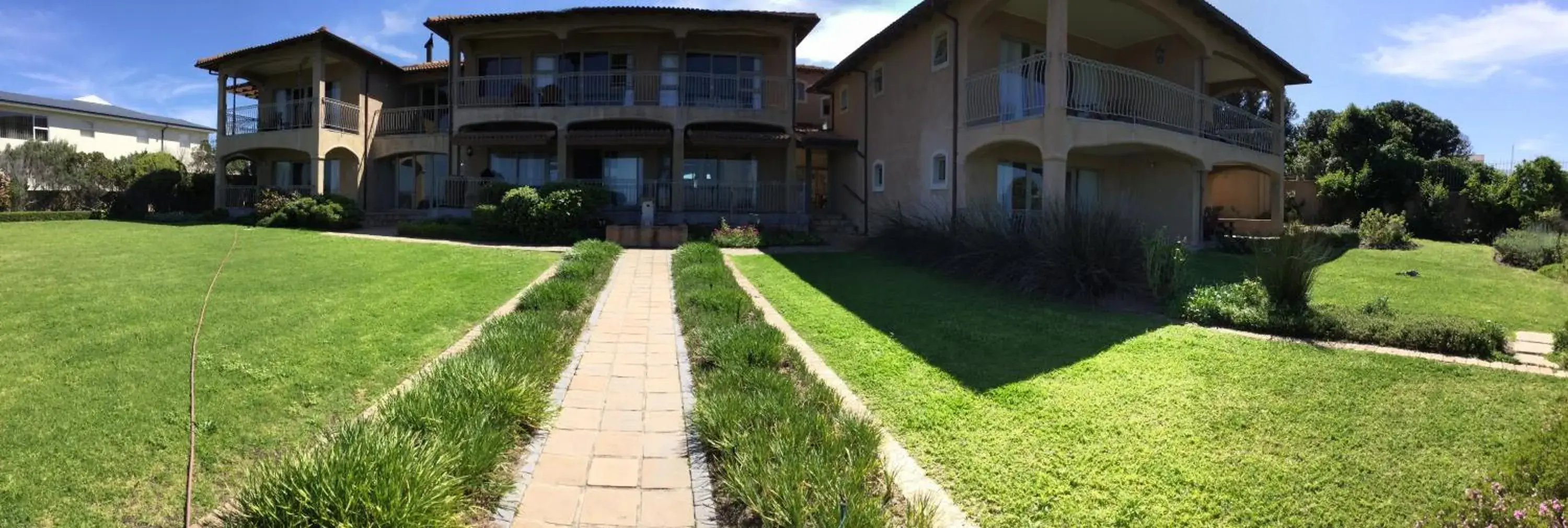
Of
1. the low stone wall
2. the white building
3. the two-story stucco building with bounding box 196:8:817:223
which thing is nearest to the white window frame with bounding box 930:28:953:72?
the two-story stucco building with bounding box 196:8:817:223

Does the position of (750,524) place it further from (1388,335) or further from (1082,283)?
(1082,283)

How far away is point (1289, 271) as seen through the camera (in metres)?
7.35

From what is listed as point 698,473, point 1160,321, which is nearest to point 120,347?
point 698,473

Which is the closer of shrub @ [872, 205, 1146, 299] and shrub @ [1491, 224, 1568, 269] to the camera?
shrub @ [872, 205, 1146, 299]

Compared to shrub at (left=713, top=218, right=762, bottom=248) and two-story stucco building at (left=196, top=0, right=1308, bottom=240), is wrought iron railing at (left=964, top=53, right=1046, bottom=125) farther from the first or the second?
shrub at (left=713, top=218, right=762, bottom=248)

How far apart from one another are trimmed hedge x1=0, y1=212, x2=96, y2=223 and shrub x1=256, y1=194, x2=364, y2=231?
7116mm

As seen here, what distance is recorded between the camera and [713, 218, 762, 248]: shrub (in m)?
16.9

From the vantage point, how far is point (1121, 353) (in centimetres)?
611

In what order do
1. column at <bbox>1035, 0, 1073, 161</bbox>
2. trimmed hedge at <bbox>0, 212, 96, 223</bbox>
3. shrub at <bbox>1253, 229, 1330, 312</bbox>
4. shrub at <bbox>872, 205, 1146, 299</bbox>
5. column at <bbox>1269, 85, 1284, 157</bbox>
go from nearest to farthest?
1. shrub at <bbox>1253, 229, 1330, 312</bbox>
2. shrub at <bbox>872, 205, 1146, 299</bbox>
3. column at <bbox>1035, 0, 1073, 161</bbox>
4. column at <bbox>1269, 85, 1284, 157</bbox>
5. trimmed hedge at <bbox>0, 212, 96, 223</bbox>

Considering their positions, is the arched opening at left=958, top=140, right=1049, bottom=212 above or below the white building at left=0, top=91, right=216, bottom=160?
below

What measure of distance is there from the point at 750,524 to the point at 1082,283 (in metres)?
7.00

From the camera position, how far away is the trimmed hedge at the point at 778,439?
311 cm

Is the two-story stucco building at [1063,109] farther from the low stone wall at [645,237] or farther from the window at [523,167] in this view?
the window at [523,167]

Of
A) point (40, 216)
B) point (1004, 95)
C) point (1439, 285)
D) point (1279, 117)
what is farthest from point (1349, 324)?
point (40, 216)
